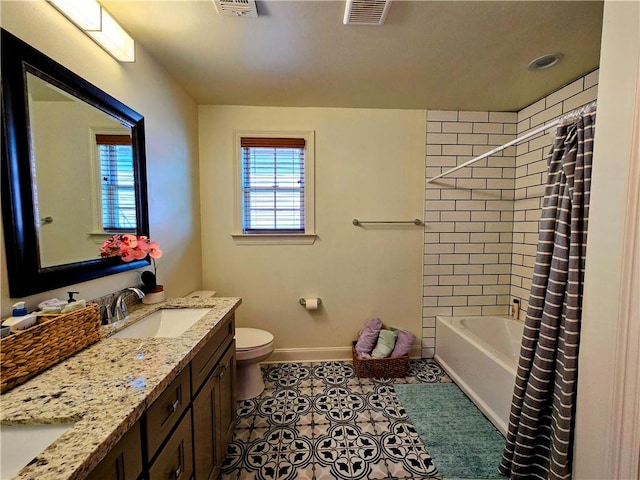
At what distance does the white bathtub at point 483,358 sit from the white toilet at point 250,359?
1.49 metres

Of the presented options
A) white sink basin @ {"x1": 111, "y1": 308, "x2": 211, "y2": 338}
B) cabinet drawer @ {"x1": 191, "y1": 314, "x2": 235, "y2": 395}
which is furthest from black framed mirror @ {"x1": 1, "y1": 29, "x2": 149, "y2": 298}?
cabinet drawer @ {"x1": 191, "y1": 314, "x2": 235, "y2": 395}

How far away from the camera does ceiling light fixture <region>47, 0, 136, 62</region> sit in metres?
1.09

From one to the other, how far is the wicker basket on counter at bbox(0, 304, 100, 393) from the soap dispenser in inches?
1.0

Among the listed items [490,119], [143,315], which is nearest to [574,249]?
[490,119]

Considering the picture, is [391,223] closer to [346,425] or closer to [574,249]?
[574,249]

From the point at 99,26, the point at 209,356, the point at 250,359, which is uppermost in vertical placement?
the point at 99,26

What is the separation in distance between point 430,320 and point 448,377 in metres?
0.48

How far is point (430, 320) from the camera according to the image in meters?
2.57

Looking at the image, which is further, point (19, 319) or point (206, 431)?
point (206, 431)

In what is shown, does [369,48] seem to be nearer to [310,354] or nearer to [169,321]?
[169,321]

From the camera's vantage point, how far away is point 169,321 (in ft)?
4.90

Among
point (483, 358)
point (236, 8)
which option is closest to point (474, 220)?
point (483, 358)

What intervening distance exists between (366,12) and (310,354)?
2.49m

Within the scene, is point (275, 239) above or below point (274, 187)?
below
